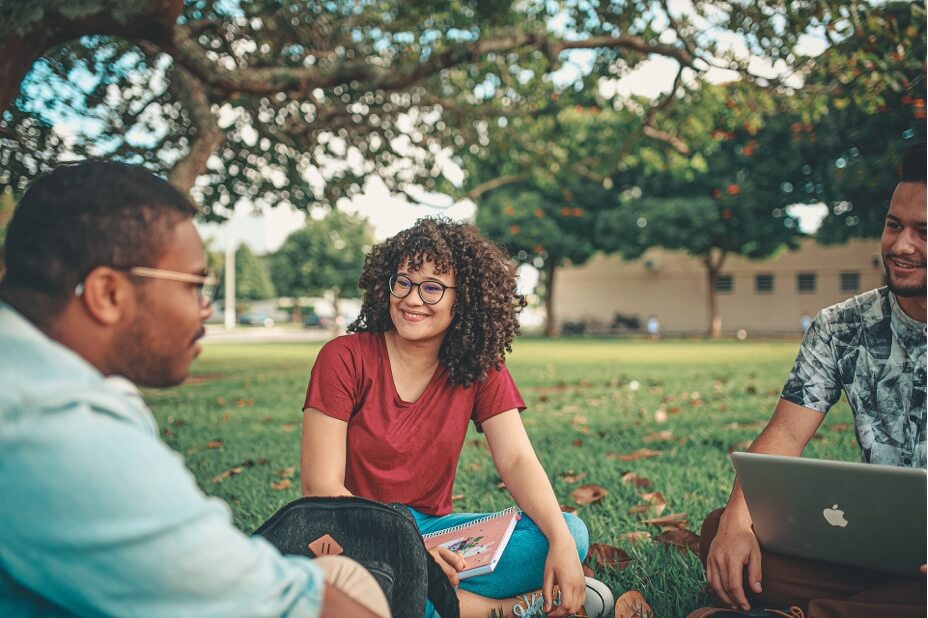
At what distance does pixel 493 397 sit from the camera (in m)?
2.88

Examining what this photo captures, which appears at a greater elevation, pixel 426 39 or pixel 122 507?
pixel 426 39

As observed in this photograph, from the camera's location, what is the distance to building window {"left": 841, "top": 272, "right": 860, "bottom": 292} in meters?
36.4

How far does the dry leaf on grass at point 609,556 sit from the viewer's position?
3135mm

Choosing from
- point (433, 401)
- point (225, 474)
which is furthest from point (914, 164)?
point (225, 474)

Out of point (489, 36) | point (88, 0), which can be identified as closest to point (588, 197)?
point (489, 36)

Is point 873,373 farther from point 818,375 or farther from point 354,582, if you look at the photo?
point 354,582

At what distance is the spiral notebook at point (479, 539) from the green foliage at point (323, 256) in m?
55.6

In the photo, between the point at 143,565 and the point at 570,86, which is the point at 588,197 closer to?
the point at 570,86

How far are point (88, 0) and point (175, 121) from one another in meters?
5.38

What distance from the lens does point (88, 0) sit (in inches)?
188

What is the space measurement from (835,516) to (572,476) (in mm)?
2598

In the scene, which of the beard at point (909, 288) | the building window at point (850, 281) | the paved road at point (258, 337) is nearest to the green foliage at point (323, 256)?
the paved road at point (258, 337)

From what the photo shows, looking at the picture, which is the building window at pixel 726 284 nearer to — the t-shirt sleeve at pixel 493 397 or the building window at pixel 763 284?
the building window at pixel 763 284

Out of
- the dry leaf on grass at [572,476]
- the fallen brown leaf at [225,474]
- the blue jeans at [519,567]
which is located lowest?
the fallen brown leaf at [225,474]
